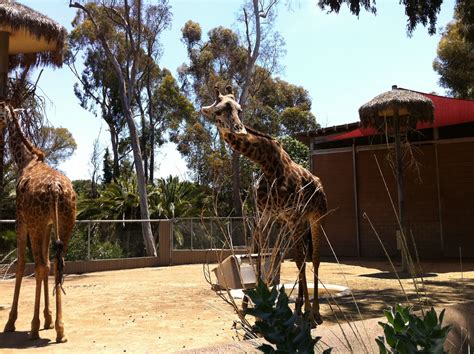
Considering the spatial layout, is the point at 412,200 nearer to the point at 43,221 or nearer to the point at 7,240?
the point at 7,240

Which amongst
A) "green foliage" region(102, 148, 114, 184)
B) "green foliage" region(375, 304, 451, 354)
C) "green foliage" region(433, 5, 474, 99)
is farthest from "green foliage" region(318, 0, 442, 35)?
"green foliage" region(102, 148, 114, 184)

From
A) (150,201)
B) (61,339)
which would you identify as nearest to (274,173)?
(61,339)

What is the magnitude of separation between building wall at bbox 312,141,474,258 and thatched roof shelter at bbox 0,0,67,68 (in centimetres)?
1108

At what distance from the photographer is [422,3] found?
1015 centimetres

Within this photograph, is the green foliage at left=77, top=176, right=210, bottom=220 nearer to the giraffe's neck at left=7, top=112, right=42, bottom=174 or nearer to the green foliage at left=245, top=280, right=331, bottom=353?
the giraffe's neck at left=7, top=112, right=42, bottom=174

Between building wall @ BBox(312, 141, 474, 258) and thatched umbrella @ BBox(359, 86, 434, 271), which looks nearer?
thatched umbrella @ BBox(359, 86, 434, 271)

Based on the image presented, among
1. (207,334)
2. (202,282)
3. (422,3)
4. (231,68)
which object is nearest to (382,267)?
(202,282)

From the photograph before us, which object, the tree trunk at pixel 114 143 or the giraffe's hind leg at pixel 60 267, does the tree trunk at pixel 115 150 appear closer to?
the tree trunk at pixel 114 143

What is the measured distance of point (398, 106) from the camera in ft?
42.6

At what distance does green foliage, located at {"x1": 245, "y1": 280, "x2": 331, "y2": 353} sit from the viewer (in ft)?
5.92

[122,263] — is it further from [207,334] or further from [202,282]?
[207,334]

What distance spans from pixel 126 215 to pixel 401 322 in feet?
69.9

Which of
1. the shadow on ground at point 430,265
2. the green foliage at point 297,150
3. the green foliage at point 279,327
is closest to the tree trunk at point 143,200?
the shadow on ground at point 430,265

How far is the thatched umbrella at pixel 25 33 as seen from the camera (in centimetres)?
988
